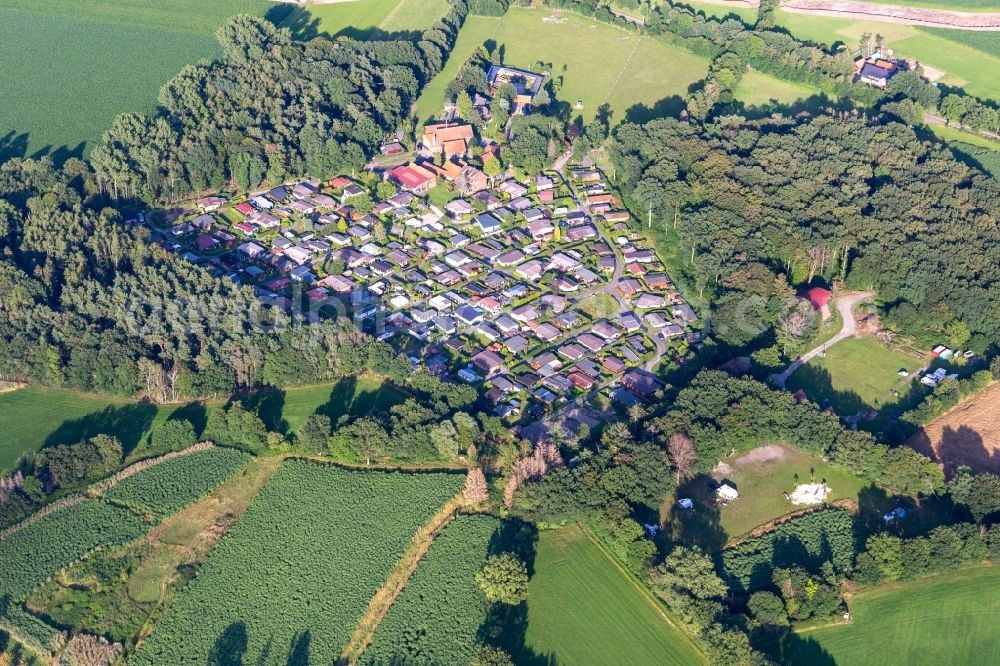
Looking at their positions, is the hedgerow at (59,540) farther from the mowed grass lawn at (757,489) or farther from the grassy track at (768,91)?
the grassy track at (768,91)

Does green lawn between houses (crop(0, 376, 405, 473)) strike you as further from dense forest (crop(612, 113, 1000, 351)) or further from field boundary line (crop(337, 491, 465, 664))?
dense forest (crop(612, 113, 1000, 351))

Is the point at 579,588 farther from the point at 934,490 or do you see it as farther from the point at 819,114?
the point at 819,114

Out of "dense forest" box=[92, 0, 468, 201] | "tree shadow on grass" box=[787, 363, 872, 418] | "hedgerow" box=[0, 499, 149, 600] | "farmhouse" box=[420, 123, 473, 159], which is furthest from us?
"farmhouse" box=[420, 123, 473, 159]

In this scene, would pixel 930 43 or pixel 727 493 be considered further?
pixel 930 43

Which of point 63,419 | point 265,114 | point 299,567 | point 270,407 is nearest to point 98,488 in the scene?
point 63,419

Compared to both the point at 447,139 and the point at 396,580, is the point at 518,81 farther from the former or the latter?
the point at 396,580

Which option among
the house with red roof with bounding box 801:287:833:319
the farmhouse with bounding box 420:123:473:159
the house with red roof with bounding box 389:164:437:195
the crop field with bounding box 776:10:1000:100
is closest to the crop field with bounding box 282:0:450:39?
the farmhouse with bounding box 420:123:473:159

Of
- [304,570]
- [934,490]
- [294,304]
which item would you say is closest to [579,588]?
[304,570]
